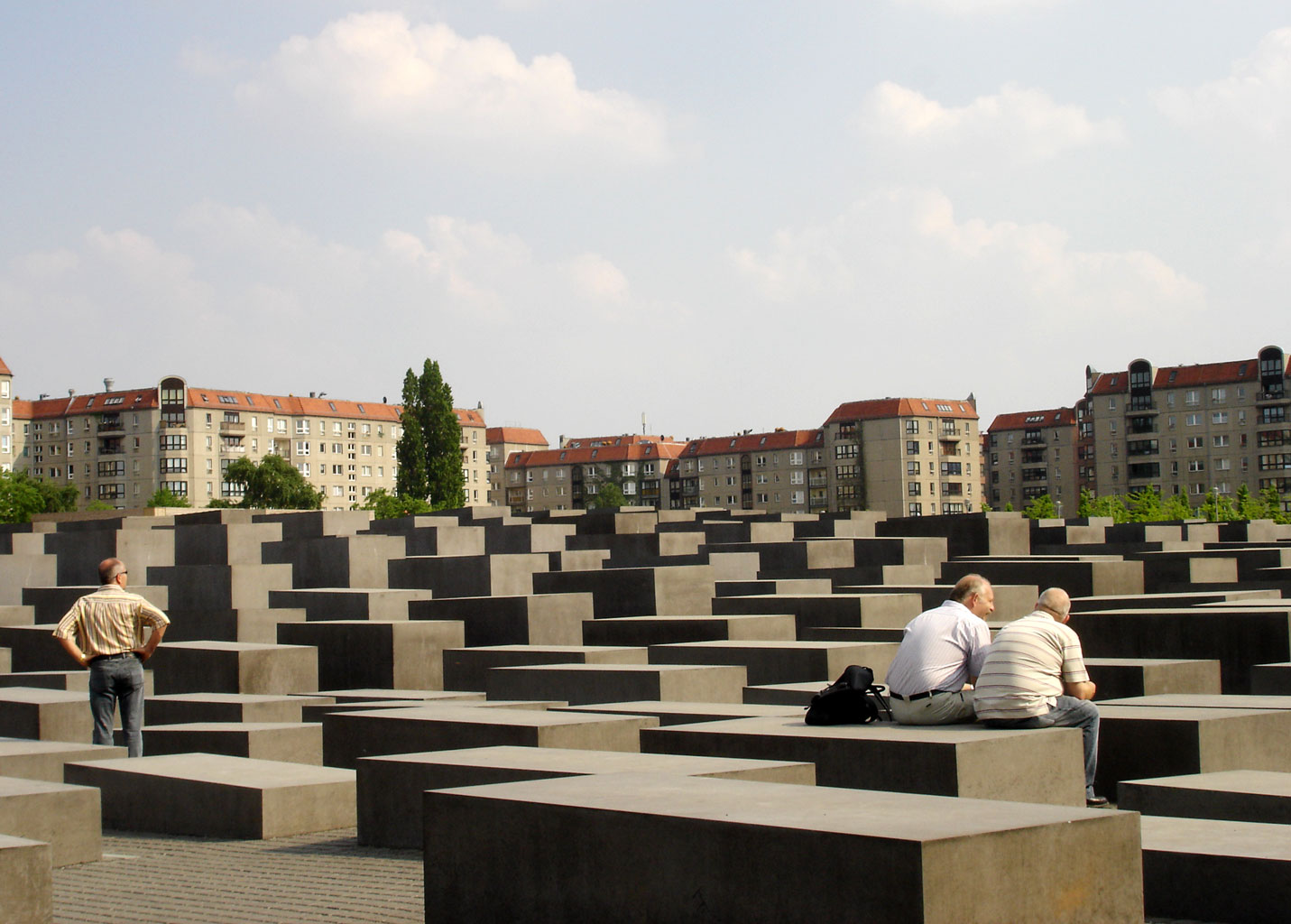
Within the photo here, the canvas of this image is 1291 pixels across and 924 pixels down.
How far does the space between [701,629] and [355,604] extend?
4.65m

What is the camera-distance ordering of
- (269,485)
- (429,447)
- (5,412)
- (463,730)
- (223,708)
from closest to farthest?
(463,730) → (223,708) → (429,447) → (269,485) → (5,412)

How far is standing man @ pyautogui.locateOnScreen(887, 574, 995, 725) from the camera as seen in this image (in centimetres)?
781

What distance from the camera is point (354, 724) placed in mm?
9516

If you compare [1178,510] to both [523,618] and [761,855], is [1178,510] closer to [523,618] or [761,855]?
[523,618]

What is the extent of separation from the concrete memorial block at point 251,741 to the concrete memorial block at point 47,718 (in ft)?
3.37

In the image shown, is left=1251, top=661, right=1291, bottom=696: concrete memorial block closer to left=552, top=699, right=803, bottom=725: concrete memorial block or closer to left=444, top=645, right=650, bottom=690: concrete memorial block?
left=552, top=699, right=803, bottom=725: concrete memorial block

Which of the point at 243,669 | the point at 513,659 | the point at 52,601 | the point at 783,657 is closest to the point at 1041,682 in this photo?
the point at 783,657

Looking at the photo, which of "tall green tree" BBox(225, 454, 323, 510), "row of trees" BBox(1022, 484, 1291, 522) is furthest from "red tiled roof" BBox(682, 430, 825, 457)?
"row of trees" BBox(1022, 484, 1291, 522)

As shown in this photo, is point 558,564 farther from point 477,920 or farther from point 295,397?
point 295,397

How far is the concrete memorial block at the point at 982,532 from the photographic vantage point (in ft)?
85.6

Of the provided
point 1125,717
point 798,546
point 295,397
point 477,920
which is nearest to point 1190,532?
point 798,546

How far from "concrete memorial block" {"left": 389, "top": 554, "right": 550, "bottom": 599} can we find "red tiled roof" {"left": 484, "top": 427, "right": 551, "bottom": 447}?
155735mm

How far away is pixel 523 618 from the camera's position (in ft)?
54.7

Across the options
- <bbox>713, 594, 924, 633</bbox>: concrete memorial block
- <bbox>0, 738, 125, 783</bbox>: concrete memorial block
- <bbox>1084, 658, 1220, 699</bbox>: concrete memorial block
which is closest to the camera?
<bbox>0, 738, 125, 783</bbox>: concrete memorial block
